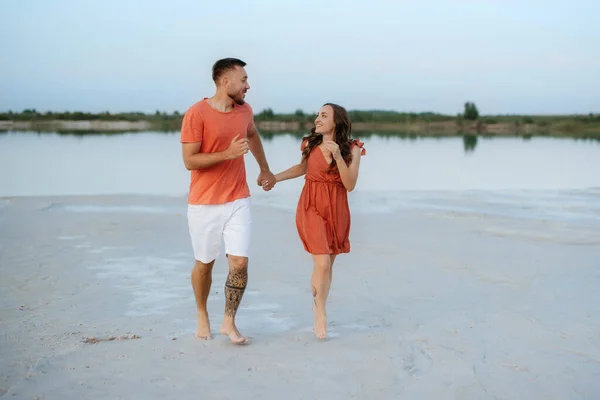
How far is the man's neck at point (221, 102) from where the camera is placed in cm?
525

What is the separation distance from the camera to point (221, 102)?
5.25m

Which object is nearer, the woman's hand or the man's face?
the man's face

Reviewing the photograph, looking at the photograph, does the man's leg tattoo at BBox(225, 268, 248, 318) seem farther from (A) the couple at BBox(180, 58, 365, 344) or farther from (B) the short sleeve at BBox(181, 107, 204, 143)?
(B) the short sleeve at BBox(181, 107, 204, 143)

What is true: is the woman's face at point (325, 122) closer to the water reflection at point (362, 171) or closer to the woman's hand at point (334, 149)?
the woman's hand at point (334, 149)

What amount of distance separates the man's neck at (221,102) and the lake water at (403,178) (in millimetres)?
8263

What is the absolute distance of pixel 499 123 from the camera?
273ft

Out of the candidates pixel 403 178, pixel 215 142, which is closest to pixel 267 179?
pixel 215 142

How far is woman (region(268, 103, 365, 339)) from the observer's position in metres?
5.59

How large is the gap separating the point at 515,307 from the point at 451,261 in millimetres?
2119

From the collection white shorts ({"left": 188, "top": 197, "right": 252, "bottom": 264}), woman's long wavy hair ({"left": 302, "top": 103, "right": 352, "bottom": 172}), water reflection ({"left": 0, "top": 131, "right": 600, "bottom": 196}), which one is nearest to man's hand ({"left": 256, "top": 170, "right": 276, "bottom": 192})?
woman's long wavy hair ({"left": 302, "top": 103, "right": 352, "bottom": 172})

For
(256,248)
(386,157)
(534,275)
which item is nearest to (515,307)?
(534,275)

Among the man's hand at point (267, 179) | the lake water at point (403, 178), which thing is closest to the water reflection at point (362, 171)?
the lake water at point (403, 178)

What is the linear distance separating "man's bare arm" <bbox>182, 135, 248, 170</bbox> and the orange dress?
0.79 m

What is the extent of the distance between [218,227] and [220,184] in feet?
0.99
